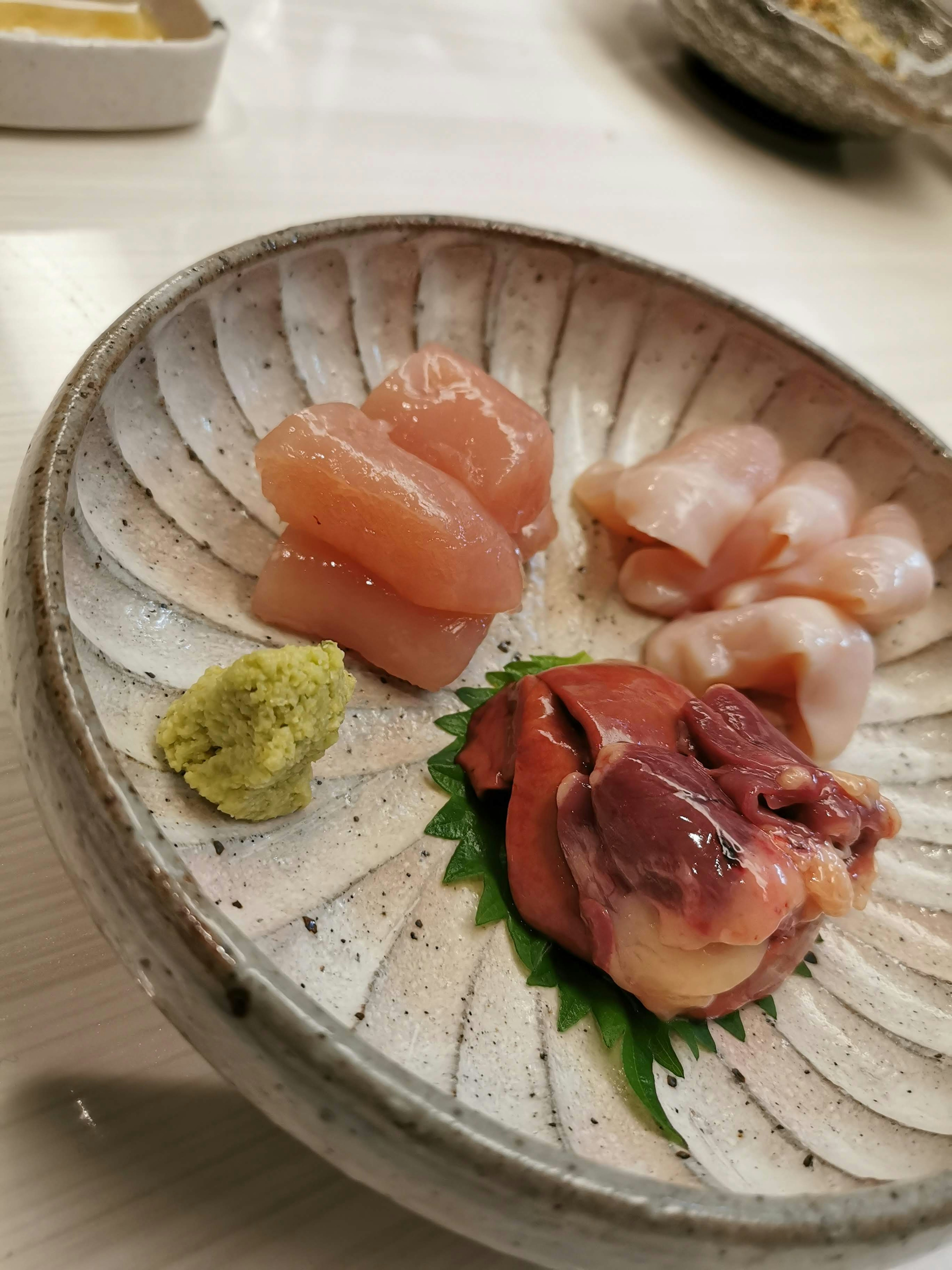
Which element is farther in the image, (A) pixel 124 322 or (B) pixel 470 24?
(B) pixel 470 24

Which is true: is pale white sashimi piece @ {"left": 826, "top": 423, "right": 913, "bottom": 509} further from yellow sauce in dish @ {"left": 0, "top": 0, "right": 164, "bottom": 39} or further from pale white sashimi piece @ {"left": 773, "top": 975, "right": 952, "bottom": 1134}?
yellow sauce in dish @ {"left": 0, "top": 0, "right": 164, "bottom": 39}

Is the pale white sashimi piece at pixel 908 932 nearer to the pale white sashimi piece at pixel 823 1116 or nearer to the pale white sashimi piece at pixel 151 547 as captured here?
the pale white sashimi piece at pixel 823 1116

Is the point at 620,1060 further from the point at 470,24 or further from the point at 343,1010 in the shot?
the point at 470,24

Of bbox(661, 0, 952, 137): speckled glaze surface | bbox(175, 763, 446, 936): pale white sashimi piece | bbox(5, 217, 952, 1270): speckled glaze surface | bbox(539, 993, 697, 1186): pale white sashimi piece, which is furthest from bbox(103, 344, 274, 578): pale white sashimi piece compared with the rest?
bbox(661, 0, 952, 137): speckled glaze surface

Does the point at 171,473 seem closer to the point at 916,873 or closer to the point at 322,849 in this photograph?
the point at 322,849

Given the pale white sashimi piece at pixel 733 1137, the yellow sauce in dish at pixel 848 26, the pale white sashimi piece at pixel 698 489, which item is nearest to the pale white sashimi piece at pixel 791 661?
the pale white sashimi piece at pixel 698 489

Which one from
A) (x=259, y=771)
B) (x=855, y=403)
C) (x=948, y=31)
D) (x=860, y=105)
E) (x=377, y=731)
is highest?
(x=948, y=31)

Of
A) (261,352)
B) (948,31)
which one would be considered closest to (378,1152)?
(261,352)

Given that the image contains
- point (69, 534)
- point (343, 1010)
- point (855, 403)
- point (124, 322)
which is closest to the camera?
point (343, 1010)

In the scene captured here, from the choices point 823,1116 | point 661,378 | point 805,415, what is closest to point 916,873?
point 823,1116
